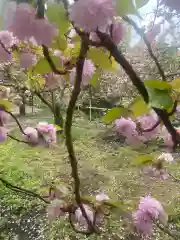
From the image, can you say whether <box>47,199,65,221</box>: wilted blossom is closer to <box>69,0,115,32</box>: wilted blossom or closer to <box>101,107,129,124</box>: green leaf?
<box>101,107,129,124</box>: green leaf

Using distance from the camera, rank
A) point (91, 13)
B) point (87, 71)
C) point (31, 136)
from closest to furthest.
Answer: point (91, 13) → point (87, 71) → point (31, 136)

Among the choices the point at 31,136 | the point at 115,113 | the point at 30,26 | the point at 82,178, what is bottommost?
the point at 82,178

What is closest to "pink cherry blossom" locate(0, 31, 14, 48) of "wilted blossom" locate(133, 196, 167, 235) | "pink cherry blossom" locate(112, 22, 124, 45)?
"pink cherry blossom" locate(112, 22, 124, 45)

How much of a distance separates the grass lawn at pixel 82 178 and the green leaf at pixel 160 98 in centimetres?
164

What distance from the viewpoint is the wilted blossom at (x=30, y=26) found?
346 mm

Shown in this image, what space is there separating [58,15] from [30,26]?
0.03 metres

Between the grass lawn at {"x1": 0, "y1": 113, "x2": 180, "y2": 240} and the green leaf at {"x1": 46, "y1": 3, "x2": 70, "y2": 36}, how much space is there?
160cm

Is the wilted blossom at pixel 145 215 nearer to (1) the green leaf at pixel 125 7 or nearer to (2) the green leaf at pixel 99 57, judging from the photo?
(2) the green leaf at pixel 99 57

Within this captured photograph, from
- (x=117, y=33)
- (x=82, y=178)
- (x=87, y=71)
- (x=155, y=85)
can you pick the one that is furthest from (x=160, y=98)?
(x=82, y=178)

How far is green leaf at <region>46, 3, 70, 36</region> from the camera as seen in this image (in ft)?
1.14

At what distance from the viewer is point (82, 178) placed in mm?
3037

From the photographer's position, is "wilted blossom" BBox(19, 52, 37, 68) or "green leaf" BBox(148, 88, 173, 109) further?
"wilted blossom" BBox(19, 52, 37, 68)

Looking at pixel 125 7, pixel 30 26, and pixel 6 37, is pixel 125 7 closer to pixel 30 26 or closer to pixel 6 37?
pixel 30 26

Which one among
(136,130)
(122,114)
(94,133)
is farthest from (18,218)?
(94,133)
